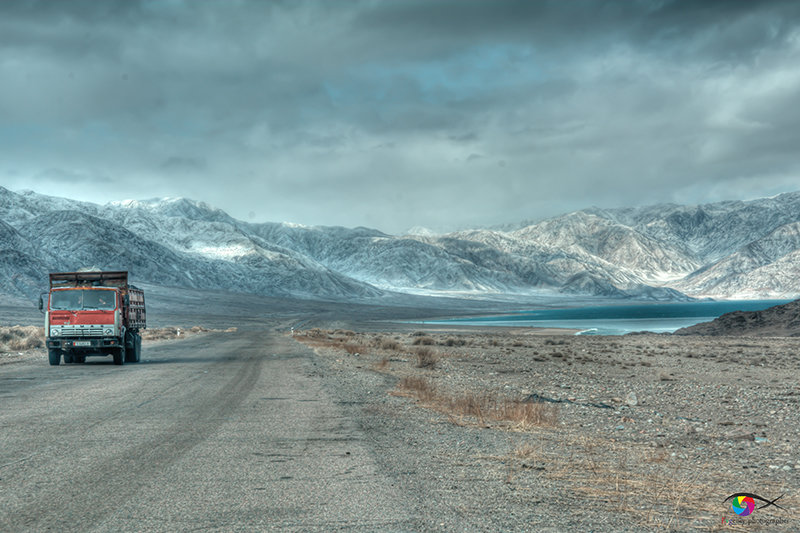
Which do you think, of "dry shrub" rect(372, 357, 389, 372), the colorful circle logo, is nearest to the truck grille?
"dry shrub" rect(372, 357, 389, 372)

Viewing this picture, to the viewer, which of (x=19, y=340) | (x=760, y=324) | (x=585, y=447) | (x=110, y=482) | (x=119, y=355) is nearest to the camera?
(x=110, y=482)

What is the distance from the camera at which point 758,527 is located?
620cm

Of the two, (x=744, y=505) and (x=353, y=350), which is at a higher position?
(x=744, y=505)

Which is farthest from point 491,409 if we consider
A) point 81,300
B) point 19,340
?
point 19,340

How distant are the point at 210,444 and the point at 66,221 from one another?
185m

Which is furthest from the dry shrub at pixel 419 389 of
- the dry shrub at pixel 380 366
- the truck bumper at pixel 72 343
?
the truck bumper at pixel 72 343

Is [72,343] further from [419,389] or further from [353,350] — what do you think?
[419,389]

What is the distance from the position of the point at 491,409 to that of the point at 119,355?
1901 cm

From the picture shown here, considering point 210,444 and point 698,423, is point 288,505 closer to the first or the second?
point 210,444

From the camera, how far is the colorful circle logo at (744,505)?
20.5 feet

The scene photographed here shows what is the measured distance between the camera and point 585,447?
32.7 feet

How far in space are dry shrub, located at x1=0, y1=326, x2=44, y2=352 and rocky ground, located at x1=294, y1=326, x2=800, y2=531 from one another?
909 inches

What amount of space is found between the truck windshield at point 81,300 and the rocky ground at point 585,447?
972 centimetres

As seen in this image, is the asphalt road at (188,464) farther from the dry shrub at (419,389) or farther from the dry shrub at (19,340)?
the dry shrub at (19,340)
